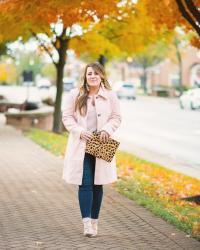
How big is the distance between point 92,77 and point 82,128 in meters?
0.52

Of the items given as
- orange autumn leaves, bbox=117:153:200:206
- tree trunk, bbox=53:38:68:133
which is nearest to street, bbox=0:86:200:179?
orange autumn leaves, bbox=117:153:200:206

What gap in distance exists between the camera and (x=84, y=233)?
251 inches

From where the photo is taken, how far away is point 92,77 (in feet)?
20.8

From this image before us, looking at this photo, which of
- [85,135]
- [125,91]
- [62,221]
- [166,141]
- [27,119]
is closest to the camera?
[85,135]

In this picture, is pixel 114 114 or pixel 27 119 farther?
pixel 27 119

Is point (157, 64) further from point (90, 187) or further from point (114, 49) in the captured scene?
point (90, 187)

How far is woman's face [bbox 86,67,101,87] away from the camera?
633 cm

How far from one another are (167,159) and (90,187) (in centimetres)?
1109

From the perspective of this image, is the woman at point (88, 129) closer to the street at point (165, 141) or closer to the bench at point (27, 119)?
the street at point (165, 141)

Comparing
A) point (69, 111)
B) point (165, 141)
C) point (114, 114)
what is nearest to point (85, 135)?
point (69, 111)

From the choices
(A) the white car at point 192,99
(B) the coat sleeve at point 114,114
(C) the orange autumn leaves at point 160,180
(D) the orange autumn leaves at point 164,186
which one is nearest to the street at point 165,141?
(C) the orange autumn leaves at point 160,180

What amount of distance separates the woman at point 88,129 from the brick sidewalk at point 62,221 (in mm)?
358

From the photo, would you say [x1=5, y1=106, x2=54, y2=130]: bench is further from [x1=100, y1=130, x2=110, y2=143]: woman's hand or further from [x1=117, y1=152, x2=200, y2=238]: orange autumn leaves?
[x1=100, y1=130, x2=110, y2=143]: woman's hand

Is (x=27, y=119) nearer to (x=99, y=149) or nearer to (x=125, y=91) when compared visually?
(x=99, y=149)
